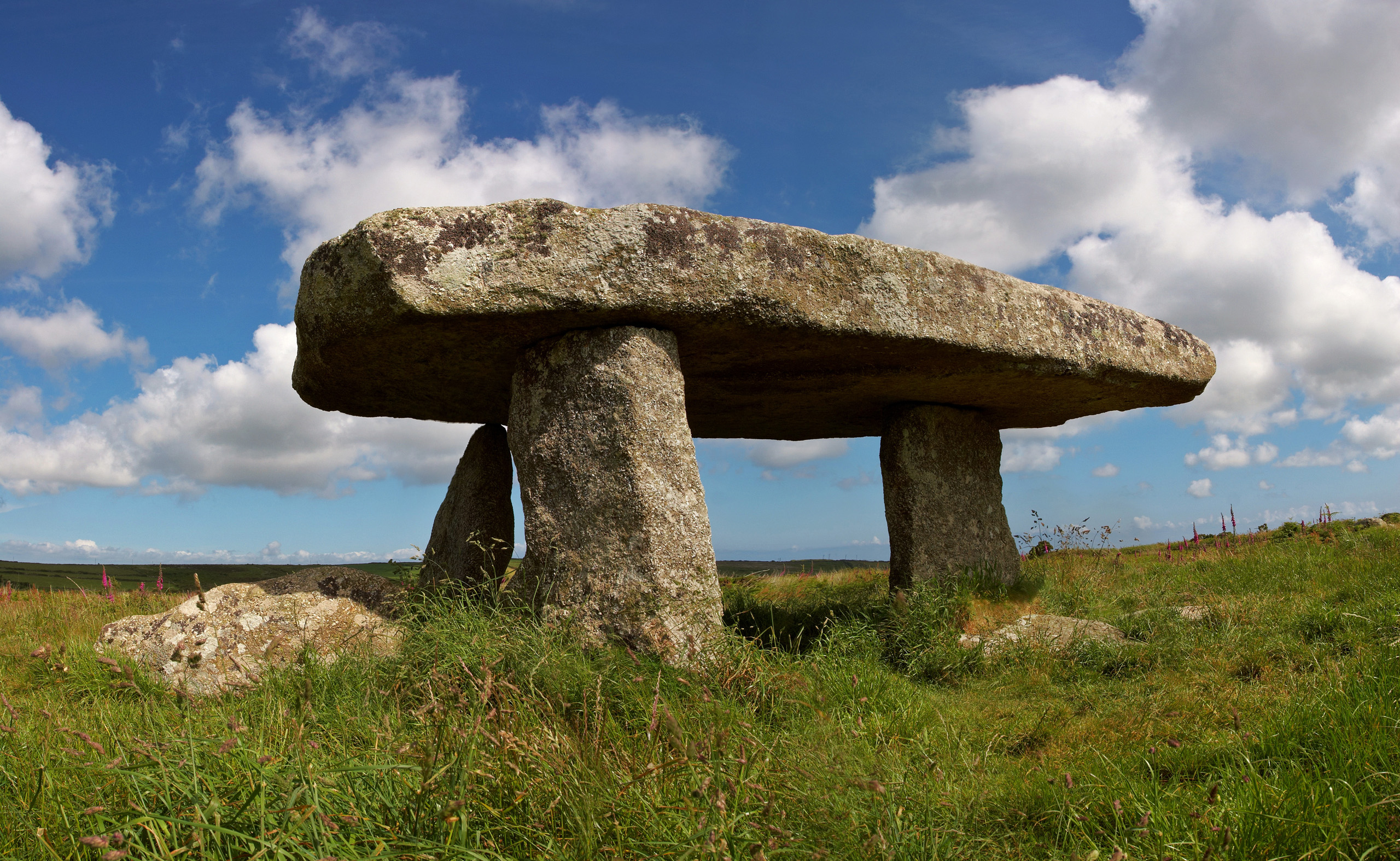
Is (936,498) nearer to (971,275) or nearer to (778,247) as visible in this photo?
(971,275)

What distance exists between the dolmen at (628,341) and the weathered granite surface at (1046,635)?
194 centimetres

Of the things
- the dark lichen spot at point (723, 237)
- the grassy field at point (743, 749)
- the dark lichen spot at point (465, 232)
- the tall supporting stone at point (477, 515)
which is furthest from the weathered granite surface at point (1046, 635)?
the dark lichen spot at point (465, 232)

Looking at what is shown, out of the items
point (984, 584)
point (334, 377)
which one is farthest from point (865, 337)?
point (334, 377)

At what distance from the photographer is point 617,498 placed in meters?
5.24

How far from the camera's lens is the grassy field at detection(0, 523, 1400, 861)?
2254 millimetres

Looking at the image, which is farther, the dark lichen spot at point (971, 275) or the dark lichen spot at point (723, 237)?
the dark lichen spot at point (971, 275)

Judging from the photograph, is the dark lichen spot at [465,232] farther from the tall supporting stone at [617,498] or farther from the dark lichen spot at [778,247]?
the dark lichen spot at [778,247]

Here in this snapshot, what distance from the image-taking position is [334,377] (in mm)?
6160

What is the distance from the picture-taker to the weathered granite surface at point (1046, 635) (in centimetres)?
597

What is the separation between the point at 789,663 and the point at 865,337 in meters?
2.30

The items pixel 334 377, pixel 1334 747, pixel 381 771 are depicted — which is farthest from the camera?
pixel 334 377

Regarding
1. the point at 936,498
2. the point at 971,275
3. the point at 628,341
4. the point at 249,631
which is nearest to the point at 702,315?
the point at 628,341

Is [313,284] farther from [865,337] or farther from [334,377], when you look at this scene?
[865,337]

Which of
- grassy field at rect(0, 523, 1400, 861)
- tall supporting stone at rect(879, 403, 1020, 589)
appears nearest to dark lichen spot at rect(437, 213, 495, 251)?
grassy field at rect(0, 523, 1400, 861)
